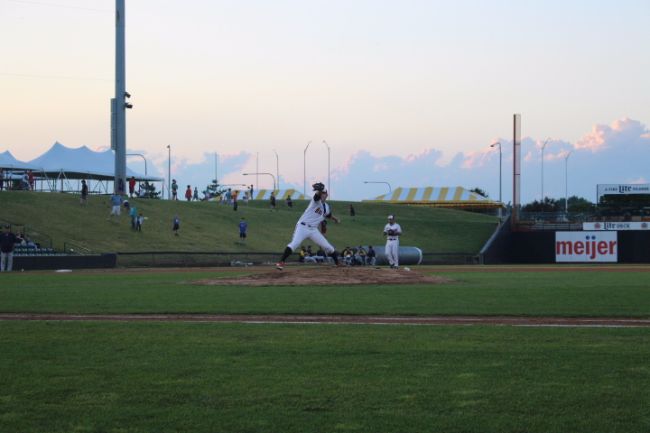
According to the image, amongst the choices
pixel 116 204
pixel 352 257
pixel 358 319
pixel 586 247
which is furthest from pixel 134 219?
pixel 358 319

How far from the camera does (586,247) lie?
53.3 m

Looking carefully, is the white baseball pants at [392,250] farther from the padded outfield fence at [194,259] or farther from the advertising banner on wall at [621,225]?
the advertising banner on wall at [621,225]

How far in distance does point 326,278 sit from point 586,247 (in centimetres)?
3676

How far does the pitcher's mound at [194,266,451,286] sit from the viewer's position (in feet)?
66.3

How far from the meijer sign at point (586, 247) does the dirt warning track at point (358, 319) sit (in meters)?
43.5

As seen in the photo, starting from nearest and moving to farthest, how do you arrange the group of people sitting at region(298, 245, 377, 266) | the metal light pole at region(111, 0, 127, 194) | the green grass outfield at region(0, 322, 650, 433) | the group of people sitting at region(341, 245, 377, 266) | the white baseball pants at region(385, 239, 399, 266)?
the green grass outfield at region(0, 322, 650, 433), the white baseball pants at region(385, 239, 399, 266), the group of people sitting at region(341, 245, 377, 266), the group of people sitting at region(298, 245, 377, 266), the metal light pole at region(111, 0, 127, 194)

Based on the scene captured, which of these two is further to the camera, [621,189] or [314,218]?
[621,189]

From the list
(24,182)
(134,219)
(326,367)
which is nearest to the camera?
(326,367)

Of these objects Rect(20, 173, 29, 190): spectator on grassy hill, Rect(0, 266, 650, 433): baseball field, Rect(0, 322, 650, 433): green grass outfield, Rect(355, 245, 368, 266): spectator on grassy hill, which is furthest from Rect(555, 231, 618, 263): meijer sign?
Rect(0, 322, 650, 433): green grass outfield

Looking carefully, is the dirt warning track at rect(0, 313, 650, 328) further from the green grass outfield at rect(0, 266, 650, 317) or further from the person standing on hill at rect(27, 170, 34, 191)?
the person standing on hill at rect(27, 170, 34, 191)

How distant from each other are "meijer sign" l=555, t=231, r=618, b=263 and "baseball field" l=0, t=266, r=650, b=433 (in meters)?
40.8

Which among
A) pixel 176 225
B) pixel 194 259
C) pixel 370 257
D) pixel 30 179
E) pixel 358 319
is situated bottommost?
pixel 194 259

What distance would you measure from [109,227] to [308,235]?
3378 centimetres

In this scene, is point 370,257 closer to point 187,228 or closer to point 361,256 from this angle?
point 361,256
